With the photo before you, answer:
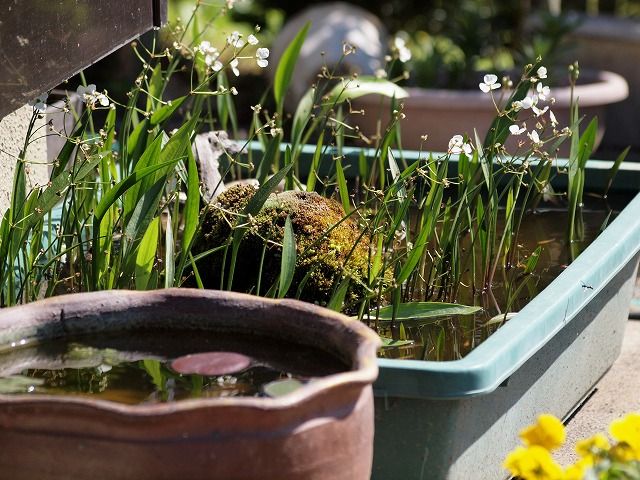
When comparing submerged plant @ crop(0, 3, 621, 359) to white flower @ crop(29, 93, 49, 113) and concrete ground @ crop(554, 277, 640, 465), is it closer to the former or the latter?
white flower @ crop(29, 93, 49, 113)

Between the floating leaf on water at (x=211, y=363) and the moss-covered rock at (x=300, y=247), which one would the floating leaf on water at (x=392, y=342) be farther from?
the floating leaf on water at (x=211, y=363)

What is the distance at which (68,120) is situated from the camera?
3.51 meters

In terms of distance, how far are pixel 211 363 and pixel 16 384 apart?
0.30 metres

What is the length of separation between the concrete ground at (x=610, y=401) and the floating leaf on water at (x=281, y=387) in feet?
2.98

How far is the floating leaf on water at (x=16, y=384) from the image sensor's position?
1.73 metres

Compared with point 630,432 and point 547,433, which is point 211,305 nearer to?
point 547,433

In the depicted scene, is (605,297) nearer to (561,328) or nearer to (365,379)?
(561,328)

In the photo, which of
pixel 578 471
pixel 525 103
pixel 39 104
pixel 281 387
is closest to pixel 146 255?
pixel 39 104

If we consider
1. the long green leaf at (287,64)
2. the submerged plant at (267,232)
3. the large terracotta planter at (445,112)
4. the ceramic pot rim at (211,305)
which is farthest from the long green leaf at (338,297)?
the large terracotta planter at (445,112)

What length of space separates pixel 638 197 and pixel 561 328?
713mm

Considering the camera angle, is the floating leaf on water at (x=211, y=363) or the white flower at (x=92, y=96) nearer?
the floating leaf on water at (x=211, y=363)

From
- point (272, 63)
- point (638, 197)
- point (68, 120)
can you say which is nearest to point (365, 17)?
point (272, 63)

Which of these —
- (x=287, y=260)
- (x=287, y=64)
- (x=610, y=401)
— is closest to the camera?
(x=287, y=260)

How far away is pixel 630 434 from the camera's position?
1663 mm
